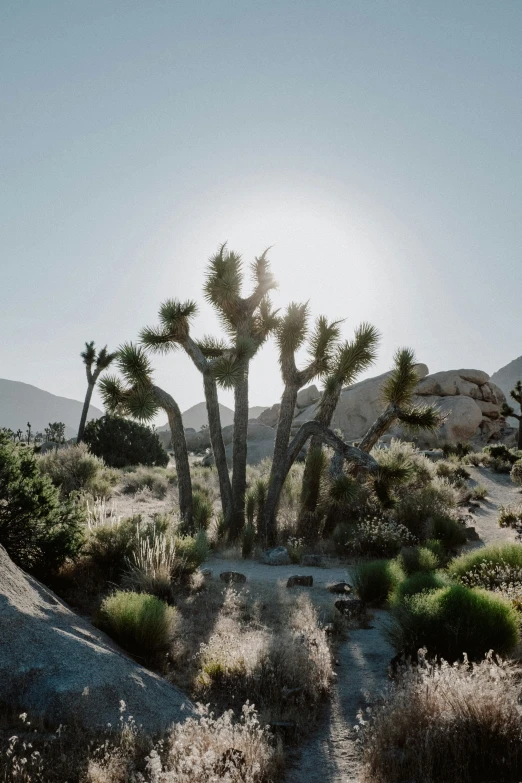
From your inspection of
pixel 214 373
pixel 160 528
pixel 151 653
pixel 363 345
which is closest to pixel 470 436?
pixel 363 345

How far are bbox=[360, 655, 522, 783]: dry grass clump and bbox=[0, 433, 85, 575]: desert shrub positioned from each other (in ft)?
16.6

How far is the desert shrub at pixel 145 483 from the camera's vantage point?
70.2 feet

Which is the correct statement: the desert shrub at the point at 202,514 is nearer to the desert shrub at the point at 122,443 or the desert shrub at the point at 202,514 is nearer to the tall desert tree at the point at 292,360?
the tall desert tree at the point at 292,360

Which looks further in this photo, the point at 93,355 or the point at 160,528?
the point at 93,355

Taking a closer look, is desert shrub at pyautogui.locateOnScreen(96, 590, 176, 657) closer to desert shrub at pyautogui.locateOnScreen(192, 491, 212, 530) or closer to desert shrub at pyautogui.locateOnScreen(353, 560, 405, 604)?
desert shrub at pyautogui.locateOnScreen(353, 560, 405, 604)

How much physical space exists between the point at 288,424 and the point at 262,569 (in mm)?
4387

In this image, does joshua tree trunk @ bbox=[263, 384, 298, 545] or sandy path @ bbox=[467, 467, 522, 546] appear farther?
sandy path @ bbox=[467, 467, 522, 546]

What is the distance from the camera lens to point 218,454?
14211mm

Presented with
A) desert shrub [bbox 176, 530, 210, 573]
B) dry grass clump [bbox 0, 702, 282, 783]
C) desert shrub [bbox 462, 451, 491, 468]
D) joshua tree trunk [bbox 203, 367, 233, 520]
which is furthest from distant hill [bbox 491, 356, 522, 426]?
dry grass clump [bbox 0, 702, 282, 783]

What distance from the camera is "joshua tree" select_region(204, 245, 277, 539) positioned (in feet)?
46.9

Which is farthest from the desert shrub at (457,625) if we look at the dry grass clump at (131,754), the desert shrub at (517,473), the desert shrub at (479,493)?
the desert shrub at (517,473)

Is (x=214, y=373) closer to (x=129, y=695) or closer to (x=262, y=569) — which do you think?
(x=262, y=569)

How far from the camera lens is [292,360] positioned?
48.8ft

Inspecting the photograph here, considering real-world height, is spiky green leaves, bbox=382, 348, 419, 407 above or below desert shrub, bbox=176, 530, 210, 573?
above
